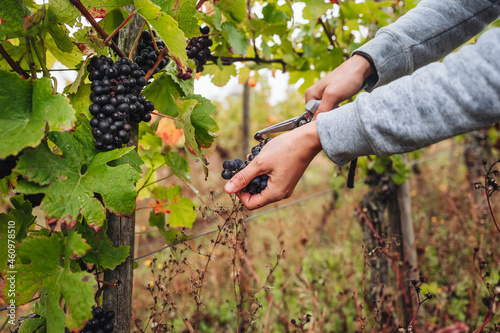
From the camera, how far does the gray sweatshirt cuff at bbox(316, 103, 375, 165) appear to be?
3.65 feet

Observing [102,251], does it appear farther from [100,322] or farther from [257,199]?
[257,199]

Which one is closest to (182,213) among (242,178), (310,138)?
(242,178)

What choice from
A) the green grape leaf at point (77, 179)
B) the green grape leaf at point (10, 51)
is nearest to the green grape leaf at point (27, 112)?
the green grape leaf at point (77, 179)

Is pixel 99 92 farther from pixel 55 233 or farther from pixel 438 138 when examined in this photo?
pixel 438 138

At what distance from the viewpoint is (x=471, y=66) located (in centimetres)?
98

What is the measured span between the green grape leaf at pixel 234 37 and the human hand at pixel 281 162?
0.65 meters

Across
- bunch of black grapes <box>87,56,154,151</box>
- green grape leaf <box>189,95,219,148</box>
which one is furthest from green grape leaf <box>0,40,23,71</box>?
green grape leaf <box>189,95,219,148</box>

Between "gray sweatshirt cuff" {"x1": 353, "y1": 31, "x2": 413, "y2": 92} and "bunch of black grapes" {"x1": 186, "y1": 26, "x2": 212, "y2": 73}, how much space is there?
0.78 m

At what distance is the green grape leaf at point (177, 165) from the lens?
4.54 ft

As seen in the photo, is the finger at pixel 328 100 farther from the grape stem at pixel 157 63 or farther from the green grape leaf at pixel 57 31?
the green grape leaf at pixel 57 31

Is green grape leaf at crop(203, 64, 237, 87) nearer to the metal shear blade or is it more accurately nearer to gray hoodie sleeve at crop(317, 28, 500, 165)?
the metal shear blade

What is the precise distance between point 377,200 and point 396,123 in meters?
1.92

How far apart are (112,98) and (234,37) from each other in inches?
32.6

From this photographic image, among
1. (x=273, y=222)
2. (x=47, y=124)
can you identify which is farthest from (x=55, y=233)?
(x=273, y=222)
